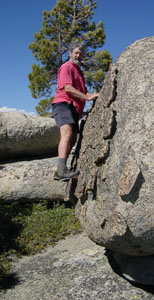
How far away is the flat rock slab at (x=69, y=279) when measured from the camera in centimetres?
302

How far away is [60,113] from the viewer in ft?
12.5

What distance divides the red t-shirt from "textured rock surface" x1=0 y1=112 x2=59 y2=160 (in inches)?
92.3

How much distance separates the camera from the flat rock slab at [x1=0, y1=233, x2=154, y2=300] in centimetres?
302

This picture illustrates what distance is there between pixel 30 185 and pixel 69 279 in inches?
97.5

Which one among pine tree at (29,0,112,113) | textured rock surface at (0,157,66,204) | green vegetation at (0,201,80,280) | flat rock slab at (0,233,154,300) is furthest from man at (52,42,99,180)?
pine tree at (29,0,112,113)

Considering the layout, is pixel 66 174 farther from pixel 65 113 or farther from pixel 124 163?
pixel 124 163

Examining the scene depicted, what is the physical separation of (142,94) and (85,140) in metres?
1.04

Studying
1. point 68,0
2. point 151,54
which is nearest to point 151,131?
point 151,54

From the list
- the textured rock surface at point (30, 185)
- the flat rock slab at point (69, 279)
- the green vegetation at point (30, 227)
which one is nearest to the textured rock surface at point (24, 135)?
the textured rock surface at point (30, 185)

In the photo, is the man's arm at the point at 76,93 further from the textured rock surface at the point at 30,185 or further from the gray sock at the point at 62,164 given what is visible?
the textured rock surface at the point at 30,185

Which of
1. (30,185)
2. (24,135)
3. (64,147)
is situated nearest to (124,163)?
(64,147)

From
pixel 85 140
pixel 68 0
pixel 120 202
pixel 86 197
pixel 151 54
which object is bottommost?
pixel 86 197

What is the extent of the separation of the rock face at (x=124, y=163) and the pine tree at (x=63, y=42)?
13951 millimetres

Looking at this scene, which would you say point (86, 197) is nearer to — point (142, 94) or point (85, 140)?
point (85, 140)
